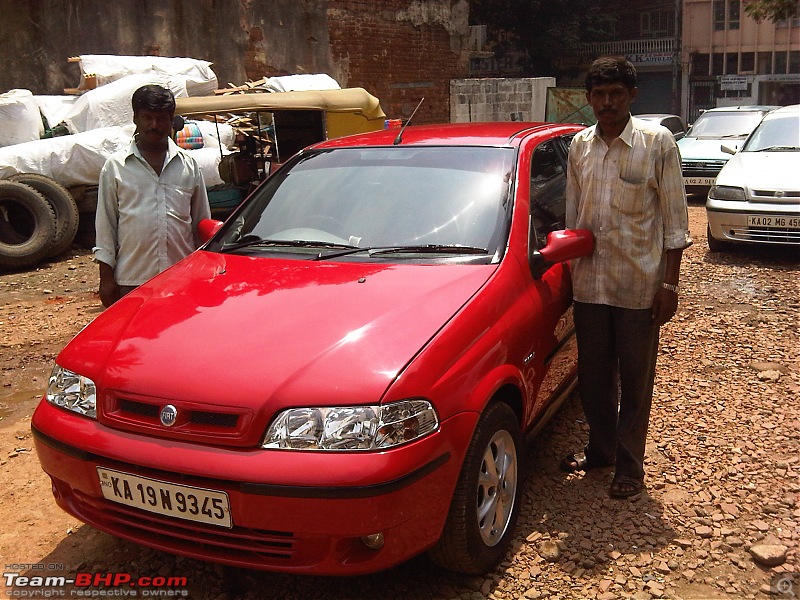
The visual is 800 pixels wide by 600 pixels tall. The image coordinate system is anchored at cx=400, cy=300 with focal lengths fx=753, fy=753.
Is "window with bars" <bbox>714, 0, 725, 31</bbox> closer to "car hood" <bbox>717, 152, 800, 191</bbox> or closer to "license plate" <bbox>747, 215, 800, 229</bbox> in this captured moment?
"car hood" <bbox>717, 152, 800, 191</bbox>

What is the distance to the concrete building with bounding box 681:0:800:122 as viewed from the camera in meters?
39.8

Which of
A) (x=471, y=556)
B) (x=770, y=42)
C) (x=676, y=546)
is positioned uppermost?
(x=770, y=42)

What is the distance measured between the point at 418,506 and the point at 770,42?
148ft

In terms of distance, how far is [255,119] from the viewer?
11727 mm

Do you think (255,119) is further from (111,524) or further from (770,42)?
(770,42)

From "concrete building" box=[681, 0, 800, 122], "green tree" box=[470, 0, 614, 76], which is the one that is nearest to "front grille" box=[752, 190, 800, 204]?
"green tree" box=[470, 0, 614, 76]

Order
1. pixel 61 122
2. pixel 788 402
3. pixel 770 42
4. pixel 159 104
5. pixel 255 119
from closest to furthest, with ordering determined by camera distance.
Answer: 1. pixel 159 104
2. pixel 788 402
3. pixel 61 122
4. pixel 255 119
5. pixel 770 42

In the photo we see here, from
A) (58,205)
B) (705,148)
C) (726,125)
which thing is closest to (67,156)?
(58,205)

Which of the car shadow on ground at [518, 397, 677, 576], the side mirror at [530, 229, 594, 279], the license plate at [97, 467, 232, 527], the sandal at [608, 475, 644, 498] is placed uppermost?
the side mirror at [530, 229, 594, 279]

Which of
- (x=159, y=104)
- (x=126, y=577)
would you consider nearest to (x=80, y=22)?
(x=159, y=104)

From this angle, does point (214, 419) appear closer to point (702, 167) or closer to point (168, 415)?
point (168, 415)

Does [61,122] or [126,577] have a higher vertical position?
[61,122]

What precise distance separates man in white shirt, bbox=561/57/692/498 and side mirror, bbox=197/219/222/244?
1.73 m

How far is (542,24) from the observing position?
32656mm
